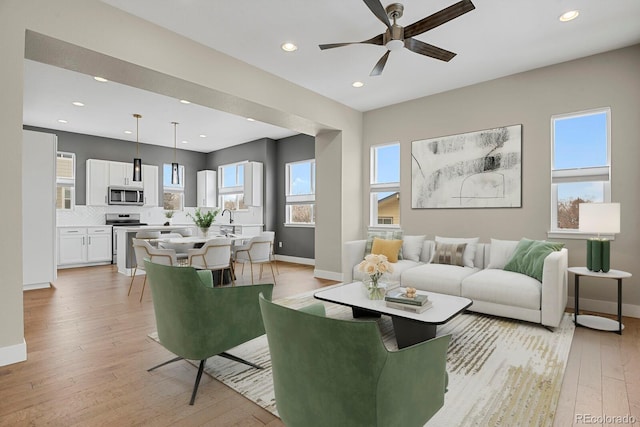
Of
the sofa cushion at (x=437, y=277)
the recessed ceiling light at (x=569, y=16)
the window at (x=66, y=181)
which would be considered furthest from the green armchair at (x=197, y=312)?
the window at (x=66, y=181)

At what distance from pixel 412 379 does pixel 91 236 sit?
7804mm

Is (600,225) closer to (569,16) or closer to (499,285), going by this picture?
(499,285)

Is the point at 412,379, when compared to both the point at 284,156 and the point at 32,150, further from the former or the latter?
the point at 284,156

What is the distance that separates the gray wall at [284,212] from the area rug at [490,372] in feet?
14.0

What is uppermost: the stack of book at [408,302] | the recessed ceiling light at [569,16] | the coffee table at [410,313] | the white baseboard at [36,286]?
the recessed ceiling light at [569,16]

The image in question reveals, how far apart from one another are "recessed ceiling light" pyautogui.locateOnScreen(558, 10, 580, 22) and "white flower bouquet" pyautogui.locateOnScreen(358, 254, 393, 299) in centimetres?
283

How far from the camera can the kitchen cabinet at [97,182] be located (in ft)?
24.2

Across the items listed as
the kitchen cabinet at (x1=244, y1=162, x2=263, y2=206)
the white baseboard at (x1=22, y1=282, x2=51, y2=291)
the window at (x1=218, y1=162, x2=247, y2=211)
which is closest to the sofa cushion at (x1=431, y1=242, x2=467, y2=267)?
the kitchen cabinet at (x1=244, y1=162, x2=263, y2=206)

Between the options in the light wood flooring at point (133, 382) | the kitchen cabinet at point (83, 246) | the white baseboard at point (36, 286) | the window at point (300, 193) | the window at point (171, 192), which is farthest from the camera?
the window at point (171, 192)

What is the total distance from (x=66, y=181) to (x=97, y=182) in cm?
57

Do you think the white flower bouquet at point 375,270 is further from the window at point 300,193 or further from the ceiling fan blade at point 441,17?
the window at point 300,193

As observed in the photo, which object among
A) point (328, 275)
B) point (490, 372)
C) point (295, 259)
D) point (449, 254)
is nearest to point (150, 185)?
point (295, 259)

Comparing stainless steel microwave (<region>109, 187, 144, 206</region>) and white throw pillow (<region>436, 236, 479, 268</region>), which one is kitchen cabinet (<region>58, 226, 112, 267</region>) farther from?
white throw pillow (<region>436, 236, 479, 268</region>)

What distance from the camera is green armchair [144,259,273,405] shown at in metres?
2.00
